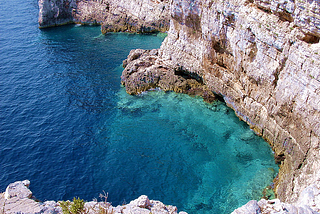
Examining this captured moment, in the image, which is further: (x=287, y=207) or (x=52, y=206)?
(x=52, y=206)

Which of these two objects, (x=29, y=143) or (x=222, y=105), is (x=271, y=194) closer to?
(x=222, y=105)

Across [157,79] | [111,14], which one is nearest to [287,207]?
[157,79]

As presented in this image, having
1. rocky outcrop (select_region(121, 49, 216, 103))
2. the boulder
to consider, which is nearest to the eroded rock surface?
the boulder

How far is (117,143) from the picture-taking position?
121ft

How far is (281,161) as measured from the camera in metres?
31.4

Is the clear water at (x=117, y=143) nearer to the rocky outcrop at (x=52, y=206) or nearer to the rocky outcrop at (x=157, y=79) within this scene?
the rocky outcrop at (x=157, y=79)

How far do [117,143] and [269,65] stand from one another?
22.1m

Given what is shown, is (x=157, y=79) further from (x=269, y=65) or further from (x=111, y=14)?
(x=111, y=14)

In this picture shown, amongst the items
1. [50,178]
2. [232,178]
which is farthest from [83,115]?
[232,178]

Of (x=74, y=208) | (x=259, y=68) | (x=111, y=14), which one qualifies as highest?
(x=111, y=14)

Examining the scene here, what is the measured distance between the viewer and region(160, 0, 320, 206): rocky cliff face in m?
26.0

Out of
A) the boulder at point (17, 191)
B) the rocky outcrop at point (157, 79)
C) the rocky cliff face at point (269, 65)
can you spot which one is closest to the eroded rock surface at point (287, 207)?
the rocky cliff face at point (269, 65)

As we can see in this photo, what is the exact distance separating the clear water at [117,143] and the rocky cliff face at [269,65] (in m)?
3.25

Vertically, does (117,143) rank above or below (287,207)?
below
